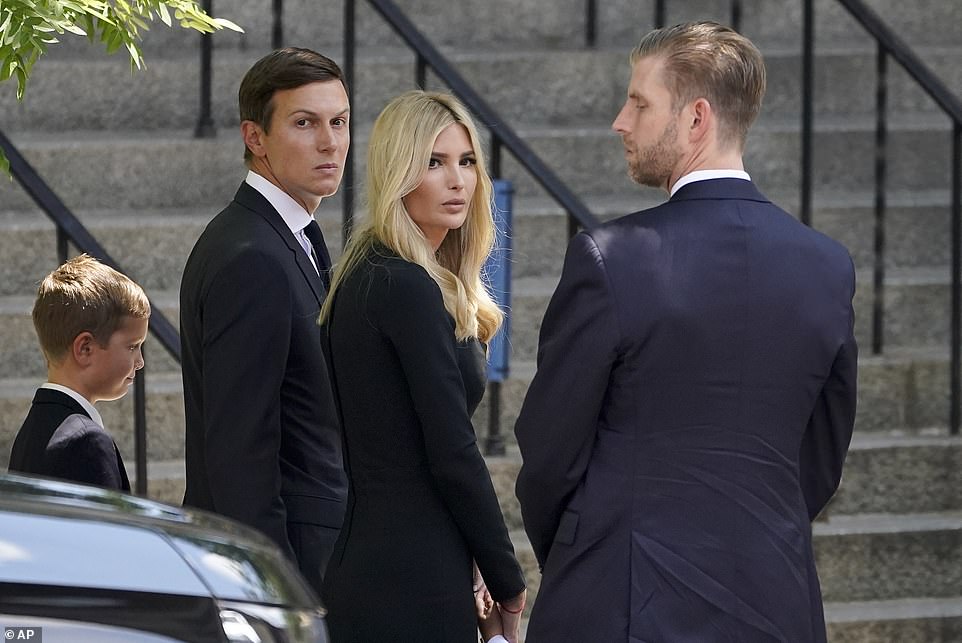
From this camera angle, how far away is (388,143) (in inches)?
138

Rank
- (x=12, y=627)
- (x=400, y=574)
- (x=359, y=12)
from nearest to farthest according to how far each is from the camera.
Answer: (x=12, y=627) → (x=400, y=574) → (x=359, y=12)

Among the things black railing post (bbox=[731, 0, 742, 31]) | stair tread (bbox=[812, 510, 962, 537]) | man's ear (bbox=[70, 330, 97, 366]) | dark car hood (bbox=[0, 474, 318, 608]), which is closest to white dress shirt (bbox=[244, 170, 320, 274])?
man's ear (bbox=[70, 330, 97, 366])

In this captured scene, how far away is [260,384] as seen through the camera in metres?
3.34

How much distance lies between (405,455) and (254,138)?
883 mm

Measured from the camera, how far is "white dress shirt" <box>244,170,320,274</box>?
11.9 feet

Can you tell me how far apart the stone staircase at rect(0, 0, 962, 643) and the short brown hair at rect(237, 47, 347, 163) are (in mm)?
1898

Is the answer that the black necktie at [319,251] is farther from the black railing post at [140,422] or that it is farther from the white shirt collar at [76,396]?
the black railing post at [140,422]

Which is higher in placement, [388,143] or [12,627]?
[388,143]

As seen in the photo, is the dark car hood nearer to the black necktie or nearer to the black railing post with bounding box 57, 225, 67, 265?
the black necktie

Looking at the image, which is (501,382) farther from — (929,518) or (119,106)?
(119,106)

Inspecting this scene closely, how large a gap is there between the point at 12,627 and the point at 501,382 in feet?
12.1

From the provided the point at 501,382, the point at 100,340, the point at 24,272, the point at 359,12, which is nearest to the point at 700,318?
the point at 100,340

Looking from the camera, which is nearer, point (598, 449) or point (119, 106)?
point (598, 449)

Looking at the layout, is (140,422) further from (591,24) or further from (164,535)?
(591,24)
